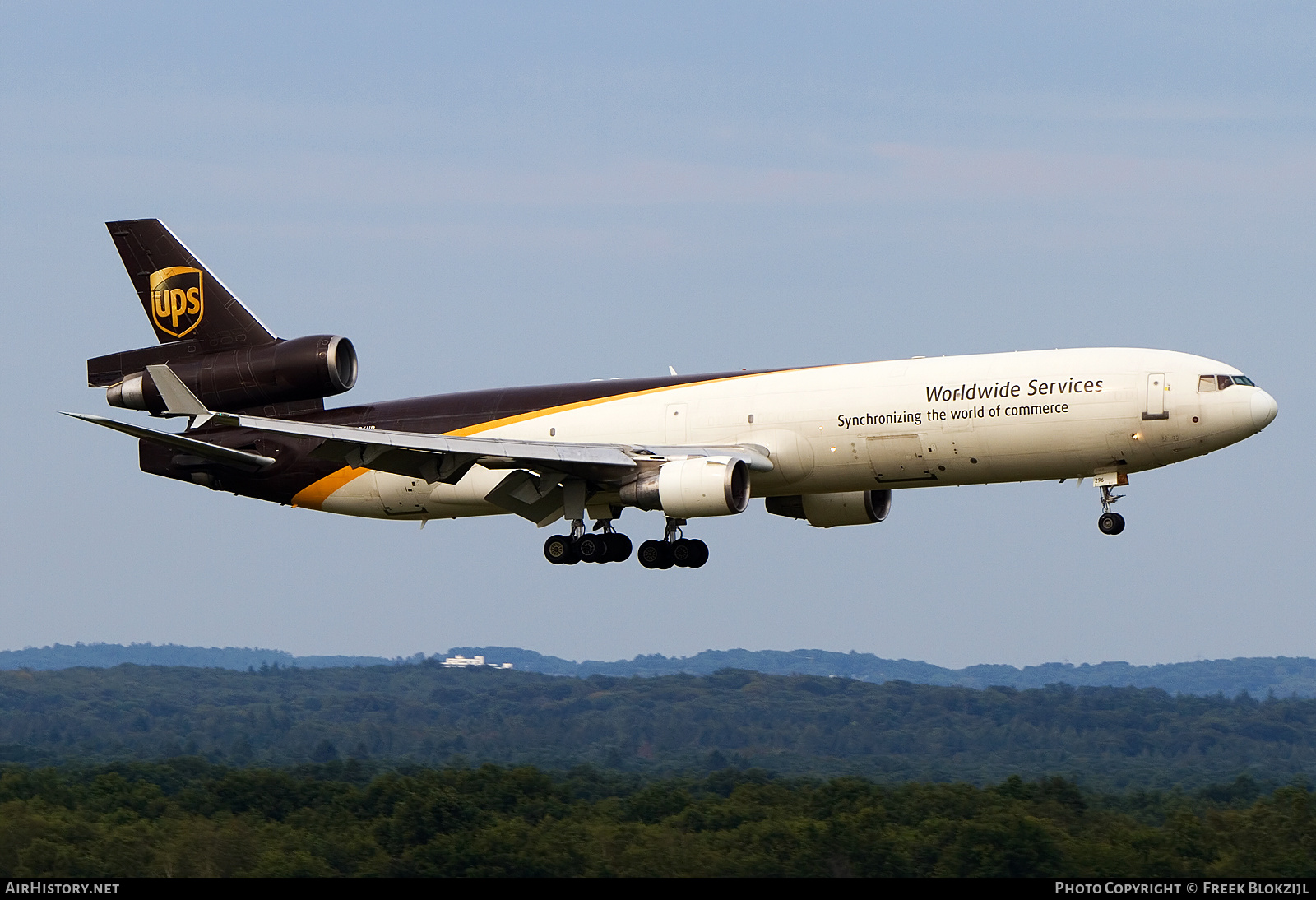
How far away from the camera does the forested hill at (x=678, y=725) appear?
140625mm

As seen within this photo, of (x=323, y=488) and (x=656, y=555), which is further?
(x=323, y=488)

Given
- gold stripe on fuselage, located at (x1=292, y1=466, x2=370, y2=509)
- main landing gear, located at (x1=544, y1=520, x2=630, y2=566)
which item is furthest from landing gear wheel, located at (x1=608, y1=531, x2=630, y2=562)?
gold stripe on fuselage, located at (x1=292, y1=466, x2=370, y2=509)

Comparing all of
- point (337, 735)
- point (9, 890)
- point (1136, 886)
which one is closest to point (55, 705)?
point (337, 735)

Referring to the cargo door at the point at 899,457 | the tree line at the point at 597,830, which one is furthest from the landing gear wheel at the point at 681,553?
the tree line at the point at 597,830

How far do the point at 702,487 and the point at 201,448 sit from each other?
55.3 feet

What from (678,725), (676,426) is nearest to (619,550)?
(676,426)

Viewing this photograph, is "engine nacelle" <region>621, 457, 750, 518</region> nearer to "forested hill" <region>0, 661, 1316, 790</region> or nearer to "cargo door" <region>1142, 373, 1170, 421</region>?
"cargo door" <region>1142, 373, 1170, 421</region>

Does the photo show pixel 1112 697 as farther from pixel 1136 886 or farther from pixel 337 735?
pixel 1136 886

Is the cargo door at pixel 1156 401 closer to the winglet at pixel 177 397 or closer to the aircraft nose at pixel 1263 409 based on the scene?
the aircraft nose at pixel 1263 409

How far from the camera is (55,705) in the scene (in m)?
176

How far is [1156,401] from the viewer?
47.0 meters

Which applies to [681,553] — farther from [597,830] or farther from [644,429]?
[597,830]

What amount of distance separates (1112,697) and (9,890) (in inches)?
5755

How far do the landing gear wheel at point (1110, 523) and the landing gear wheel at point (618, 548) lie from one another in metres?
15.2
